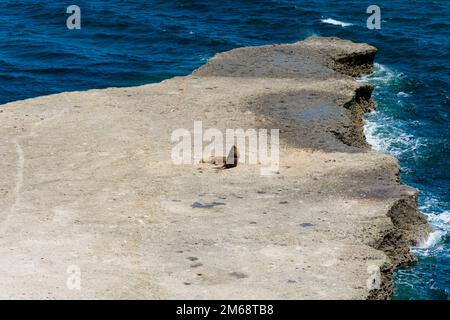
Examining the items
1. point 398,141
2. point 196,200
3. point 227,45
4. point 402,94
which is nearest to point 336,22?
point 227,45

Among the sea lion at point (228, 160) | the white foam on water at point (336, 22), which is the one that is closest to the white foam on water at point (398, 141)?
the sea lion at point (228, 160)

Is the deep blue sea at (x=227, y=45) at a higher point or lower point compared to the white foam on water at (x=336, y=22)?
lower

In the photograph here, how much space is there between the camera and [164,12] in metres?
65.8

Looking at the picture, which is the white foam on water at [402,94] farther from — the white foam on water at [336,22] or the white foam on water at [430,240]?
the white foam on water at [430,240]

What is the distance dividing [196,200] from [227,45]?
87.5ft

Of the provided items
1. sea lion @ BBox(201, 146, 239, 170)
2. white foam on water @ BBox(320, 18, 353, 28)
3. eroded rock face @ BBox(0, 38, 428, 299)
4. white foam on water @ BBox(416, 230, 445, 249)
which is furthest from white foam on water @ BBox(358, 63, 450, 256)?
white foam on water @ BBox(320, 18, 353, 28)

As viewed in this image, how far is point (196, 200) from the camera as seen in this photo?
3362 cm

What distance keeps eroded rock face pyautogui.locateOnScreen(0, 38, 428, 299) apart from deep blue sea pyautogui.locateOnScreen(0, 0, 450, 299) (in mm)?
3174

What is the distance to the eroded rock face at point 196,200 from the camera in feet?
94.1

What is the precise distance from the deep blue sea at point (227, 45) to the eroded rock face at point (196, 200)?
3174 millimetres

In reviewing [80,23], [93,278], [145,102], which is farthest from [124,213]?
[80,23]

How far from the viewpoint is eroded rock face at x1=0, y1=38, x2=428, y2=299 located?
28672mm
